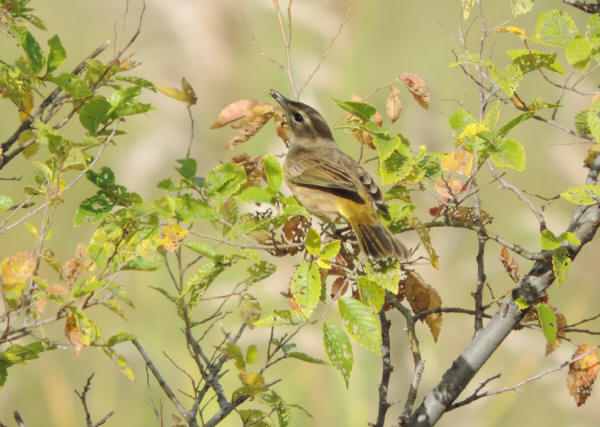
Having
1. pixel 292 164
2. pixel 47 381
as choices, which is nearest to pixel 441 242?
pixel 292 164

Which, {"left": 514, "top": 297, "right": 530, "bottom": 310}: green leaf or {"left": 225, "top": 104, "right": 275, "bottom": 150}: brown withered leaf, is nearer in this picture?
{"left": 514, "top": 297, "right": 530, "bottom": 310}: green leaf

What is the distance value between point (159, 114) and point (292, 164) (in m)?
1.05

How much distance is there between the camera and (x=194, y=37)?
103 inches

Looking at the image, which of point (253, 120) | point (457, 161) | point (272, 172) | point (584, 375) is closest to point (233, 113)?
point (253, 120)

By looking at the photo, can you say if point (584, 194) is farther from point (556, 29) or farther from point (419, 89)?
point (419, 89)

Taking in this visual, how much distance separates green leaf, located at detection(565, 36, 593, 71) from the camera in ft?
3.06

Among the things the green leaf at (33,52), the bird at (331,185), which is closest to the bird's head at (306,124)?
the bird at (331,185)

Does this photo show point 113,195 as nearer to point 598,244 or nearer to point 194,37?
point 194,37

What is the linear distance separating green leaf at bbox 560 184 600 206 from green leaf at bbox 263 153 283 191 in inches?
17.3

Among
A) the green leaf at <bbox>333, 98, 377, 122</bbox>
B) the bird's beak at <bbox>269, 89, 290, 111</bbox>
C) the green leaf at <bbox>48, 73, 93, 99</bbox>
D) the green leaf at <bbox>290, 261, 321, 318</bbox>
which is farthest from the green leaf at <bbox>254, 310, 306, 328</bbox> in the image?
the bird's beak at <bbox>269, 89, 290, 111</bbox>

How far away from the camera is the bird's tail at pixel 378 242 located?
3.67 ft

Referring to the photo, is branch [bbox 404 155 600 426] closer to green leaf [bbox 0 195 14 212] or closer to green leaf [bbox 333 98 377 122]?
green leaf [bbox 333 98 377 122]

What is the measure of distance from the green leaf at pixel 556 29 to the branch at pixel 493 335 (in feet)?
0.91

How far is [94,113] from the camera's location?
1018 mm
